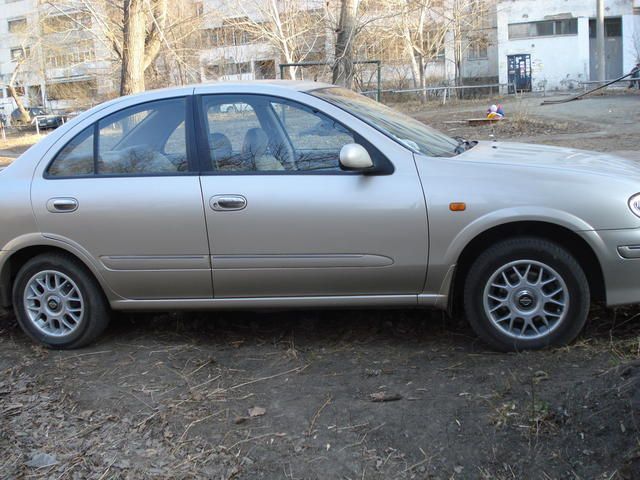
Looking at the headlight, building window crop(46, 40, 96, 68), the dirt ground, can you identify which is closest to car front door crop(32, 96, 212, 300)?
the dirt ground

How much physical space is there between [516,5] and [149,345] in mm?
48473

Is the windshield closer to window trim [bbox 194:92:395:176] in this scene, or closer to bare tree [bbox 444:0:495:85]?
window trim [bbox 194:92:395:176]

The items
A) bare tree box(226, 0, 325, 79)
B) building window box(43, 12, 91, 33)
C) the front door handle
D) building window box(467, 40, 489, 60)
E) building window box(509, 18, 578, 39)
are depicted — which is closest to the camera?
the front door handle

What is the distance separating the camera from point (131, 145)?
4.75 m

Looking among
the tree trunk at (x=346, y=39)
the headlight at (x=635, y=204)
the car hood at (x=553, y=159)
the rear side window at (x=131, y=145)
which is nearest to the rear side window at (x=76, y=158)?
the rear side window at (x=131, y=145)

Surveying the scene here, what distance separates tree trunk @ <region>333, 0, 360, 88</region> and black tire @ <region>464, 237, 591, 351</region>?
36.5ft

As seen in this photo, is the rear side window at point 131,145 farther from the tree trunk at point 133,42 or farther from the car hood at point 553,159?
the tree trunk at point 133,42

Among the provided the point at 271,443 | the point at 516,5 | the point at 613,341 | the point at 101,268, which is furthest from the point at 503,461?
the point at 516,5

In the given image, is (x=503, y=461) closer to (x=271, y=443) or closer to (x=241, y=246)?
(x=271, y=443)

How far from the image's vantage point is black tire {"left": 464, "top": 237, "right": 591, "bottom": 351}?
4.11 metres

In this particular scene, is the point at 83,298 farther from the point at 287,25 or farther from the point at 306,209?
the point at 287,25

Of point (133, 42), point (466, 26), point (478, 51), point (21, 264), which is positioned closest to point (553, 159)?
point (21, 264)

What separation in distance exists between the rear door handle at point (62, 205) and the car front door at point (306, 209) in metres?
0.88

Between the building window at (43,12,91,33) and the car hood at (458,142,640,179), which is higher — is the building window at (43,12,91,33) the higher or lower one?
the higher one
